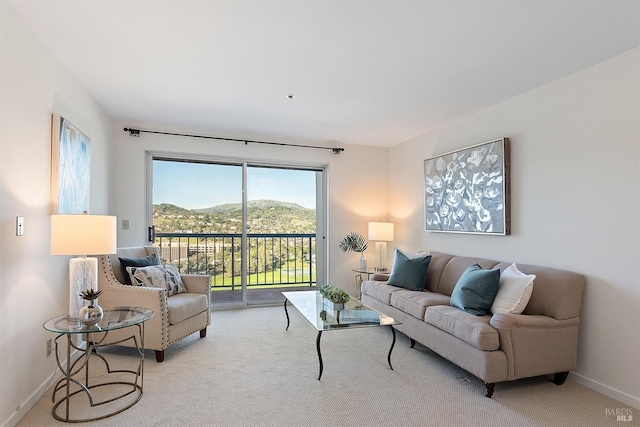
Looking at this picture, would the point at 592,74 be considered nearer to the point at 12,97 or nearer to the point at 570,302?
the point at 570,302

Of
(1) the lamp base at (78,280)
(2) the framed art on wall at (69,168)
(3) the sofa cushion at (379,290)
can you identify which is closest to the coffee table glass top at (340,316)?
(3) the sofa cushion at (379,290)

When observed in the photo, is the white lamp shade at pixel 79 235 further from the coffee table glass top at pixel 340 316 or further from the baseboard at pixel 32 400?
the coffee table glass top at pixel 340 316

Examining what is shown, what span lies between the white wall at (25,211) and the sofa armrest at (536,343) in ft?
10.1

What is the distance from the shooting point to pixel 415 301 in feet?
10.6

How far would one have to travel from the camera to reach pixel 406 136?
15.8ft

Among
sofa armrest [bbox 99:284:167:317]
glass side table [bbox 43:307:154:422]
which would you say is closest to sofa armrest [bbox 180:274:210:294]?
sofa armrest [bbox 99:284:167:317]

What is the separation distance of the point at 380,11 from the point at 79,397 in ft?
10.4

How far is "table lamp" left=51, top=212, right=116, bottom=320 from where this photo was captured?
2229 mm

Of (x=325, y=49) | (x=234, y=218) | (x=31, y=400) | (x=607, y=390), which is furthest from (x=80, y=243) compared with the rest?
(x=607, y=390)

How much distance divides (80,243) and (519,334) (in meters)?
3.06

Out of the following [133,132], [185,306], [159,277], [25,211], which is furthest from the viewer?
[133,132]

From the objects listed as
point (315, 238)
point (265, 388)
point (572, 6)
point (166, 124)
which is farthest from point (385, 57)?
point (315, 238)

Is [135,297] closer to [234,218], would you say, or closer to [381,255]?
[234,218]

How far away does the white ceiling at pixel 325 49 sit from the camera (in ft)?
6.51
